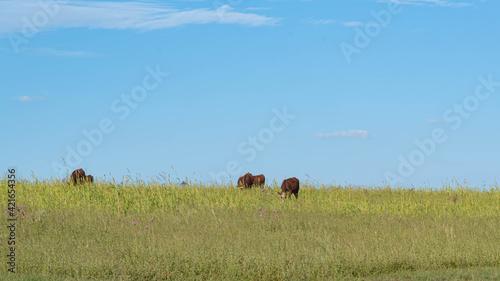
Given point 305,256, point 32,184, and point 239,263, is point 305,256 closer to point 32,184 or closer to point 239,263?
point 239,263

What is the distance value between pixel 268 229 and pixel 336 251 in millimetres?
3134

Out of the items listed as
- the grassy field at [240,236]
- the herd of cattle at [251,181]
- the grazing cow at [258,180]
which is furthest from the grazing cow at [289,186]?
the grazing cow at [258,180]

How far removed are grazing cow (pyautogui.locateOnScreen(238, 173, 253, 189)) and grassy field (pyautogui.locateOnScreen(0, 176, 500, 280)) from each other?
1262 millimetres

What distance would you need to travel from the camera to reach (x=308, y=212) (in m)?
14.7

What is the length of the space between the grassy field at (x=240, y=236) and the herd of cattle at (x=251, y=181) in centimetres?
49

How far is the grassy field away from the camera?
8680mm

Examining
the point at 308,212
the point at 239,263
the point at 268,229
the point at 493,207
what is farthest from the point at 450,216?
the point at 239,263

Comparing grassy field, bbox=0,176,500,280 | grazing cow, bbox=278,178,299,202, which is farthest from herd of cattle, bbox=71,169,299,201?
grassy field, bbox=0,176,500,280

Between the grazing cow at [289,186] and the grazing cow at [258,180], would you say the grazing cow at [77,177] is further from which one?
the grazing cow at [289,186]

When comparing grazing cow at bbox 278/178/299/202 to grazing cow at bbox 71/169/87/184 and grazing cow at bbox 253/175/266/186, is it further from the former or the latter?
grazing cow at bbox 71/169/87/184

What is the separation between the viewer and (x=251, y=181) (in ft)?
68.0

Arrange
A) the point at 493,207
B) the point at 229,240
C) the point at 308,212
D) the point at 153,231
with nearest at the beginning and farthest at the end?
the point at 229,240, the point at 153,231, the point at 308,212, the point at 493,207

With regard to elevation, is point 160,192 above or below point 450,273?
above

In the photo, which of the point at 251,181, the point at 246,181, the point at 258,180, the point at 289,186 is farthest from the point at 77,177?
the point at 289,186
